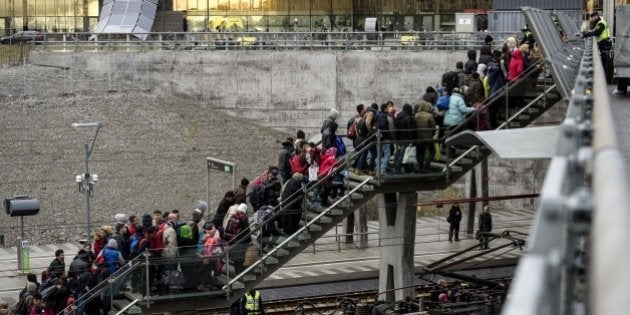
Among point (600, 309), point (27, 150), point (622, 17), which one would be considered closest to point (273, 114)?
point (27, 150)

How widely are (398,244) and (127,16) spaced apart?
40.4 m

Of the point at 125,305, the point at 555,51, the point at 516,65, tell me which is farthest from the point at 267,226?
the point at 516,65

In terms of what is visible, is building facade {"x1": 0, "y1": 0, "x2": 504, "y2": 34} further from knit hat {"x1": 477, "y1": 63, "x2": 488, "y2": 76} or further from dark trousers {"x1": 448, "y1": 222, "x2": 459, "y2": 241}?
knit hat {"x1": 477, "y1": 63, "x2": 488, "y2": 76}

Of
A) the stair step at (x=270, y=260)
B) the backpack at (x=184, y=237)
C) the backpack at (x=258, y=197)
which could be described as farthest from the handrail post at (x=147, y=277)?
the backpack at (x=258, y=197)

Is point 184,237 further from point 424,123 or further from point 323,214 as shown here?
point 424,123

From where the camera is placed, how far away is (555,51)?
24.3m

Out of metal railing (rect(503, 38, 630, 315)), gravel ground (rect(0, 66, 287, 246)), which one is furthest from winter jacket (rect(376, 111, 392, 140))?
metal railing (rect(503, 38, 630, 315))

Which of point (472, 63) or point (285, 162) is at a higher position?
point (472, 63)

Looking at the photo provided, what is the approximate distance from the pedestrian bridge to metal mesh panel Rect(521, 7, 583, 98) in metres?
0.04

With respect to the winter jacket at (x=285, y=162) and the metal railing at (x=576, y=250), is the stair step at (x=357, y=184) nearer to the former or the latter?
the winter jacket at (x=285, y=162)

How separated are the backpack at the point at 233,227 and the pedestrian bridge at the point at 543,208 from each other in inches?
6.6

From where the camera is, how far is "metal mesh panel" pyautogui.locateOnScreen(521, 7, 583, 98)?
21000 mm

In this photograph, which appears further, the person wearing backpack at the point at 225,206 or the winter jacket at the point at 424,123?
the winter jacket at the point at 424,123

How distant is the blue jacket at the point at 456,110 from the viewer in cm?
2495
